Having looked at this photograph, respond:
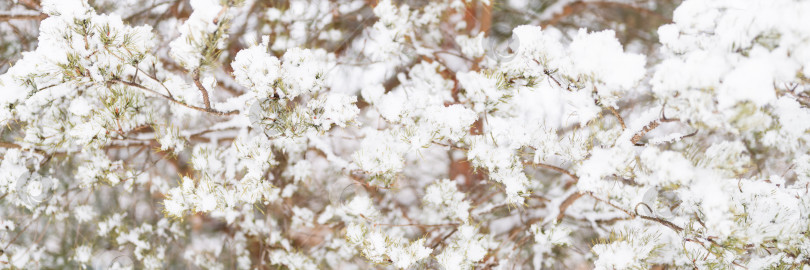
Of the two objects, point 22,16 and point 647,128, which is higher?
point 22,16

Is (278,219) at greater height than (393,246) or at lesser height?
lesser

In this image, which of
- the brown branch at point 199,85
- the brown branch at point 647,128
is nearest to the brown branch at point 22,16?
the brown branch at point 199,85

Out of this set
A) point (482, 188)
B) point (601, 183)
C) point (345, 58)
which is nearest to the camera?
point (601, 183)

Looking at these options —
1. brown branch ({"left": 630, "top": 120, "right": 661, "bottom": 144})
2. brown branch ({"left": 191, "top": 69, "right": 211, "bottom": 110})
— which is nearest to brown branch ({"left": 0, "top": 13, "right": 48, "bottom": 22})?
brown branch ({"left": 191, "top": 69, "right": 211, "bottom": 110})

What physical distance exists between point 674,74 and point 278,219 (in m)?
2.03

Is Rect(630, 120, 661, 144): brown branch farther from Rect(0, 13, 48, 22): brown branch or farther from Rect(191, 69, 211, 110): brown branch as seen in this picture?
Rect(0, 13, 48, 22): brown branch

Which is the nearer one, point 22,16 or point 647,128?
point 647,128

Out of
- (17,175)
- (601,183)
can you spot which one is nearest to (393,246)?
(601,183)

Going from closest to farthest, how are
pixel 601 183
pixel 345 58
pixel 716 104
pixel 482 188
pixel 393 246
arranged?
pixel 716 104 < pixel 601 183 < pixel 393 246 < pixel 345 58 < pixel 482 188

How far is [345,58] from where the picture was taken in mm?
1938

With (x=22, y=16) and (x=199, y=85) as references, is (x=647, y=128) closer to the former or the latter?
(x=199, y=85)

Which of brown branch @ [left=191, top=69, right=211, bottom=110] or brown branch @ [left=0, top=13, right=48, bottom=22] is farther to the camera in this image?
brown branch @ [left=0, top=13, right=48, bottom=22]

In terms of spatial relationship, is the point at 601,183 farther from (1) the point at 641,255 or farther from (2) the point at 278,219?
(2) the point at 278,219

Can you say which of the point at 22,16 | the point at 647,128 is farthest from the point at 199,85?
the point at 22,16
